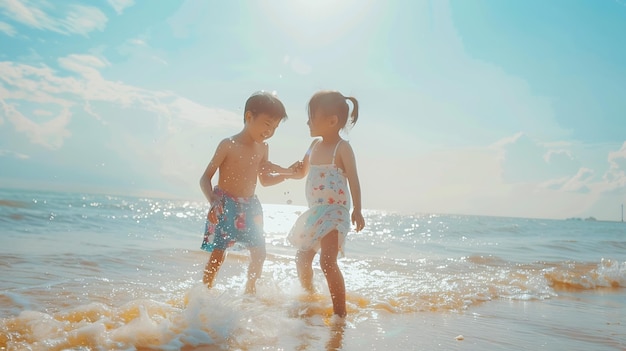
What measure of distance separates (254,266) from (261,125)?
3.77 feet

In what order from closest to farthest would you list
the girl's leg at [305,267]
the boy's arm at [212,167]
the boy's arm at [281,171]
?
the boy's arm at [212,167] → the girl's leg at [305,267] → the boy's arm at [281,171]

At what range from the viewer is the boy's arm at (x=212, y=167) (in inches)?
156

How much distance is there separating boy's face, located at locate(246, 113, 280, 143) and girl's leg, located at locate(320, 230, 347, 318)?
95 centimetres

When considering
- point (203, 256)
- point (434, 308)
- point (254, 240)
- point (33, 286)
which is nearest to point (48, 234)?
point (203, 256)

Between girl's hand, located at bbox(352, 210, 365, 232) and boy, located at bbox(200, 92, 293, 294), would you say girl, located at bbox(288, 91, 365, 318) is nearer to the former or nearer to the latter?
girl's hand, located at bbox(352, 210, 365, 232)

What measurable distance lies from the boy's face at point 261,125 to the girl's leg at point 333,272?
0.95m

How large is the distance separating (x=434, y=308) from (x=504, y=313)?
586 mm

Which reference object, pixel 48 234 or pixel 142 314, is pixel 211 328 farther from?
pixel 48 234

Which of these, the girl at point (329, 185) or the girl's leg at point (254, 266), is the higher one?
the girl at point (329, 185)

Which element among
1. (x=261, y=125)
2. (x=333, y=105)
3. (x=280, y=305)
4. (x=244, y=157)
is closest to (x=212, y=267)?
(x=280, y=305)

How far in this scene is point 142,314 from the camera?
9.04 feet

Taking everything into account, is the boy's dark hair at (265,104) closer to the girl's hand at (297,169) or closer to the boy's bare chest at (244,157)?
the boy's bare chest at (244,157)

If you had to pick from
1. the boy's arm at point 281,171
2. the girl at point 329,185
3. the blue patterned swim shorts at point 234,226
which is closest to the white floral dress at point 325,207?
the girl at point 329,185

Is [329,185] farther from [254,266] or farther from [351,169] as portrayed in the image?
[254,266]
